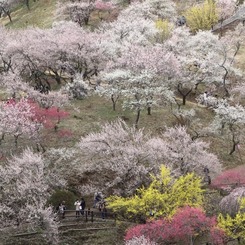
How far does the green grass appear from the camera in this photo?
331 ft

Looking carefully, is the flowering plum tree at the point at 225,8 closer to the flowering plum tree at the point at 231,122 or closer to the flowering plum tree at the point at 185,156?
the flowering plum tree at the point at 231,122

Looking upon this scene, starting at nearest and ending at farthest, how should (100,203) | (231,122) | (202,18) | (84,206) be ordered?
(100,203), (84,206), (231,122), (202,18)

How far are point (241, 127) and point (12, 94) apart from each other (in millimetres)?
28185

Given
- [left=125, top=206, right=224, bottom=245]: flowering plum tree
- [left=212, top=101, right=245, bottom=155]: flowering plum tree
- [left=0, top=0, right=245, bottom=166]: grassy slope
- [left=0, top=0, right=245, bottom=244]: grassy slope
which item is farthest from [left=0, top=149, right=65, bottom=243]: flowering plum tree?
[left=212, top=101, right=245, bottom=155]: flowering plum tree

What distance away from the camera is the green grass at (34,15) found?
331 ft

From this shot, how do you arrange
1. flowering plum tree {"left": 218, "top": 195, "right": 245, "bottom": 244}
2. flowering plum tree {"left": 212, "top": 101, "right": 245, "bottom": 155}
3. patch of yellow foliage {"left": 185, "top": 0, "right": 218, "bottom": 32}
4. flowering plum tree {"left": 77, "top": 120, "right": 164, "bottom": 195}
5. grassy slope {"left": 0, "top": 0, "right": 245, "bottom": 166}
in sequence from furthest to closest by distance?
patch of yellow foliage {"left": 185, "top": 0, "right": 218, "bottom": 32} < grassy slope {"left": 0, "top": 0, "right": 245, "bottom": 166} < flowering plum tree {"left": 212, "top": 101, "right": 245, "bottom": 155} < flowering plum tree {"left": 77, "top": 120, "right": 164, "bottom": 195} < flowering plum tree {"left": 218, "top": 195, "right": 245, "bottom": 244}

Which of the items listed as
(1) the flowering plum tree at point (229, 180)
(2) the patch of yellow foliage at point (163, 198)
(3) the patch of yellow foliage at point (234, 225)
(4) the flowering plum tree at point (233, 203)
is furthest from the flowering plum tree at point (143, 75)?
(3) the patch of yellow foliage at point (234, 225)

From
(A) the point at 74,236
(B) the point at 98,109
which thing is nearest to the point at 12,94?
(B) the point at 98,109

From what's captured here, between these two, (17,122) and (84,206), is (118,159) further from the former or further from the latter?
(17,122)

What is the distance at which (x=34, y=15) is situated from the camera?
106m

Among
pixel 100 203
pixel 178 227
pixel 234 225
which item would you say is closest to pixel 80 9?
pixel 100 203

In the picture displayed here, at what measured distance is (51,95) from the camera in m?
51.9

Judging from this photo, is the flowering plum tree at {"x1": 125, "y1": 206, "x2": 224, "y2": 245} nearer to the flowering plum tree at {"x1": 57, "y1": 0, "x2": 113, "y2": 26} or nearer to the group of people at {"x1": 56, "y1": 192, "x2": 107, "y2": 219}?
the group of people at {"x1": 56, "y1": 192, "x2": 107, "y2": 219}

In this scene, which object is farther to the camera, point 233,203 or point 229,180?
point 229,180
